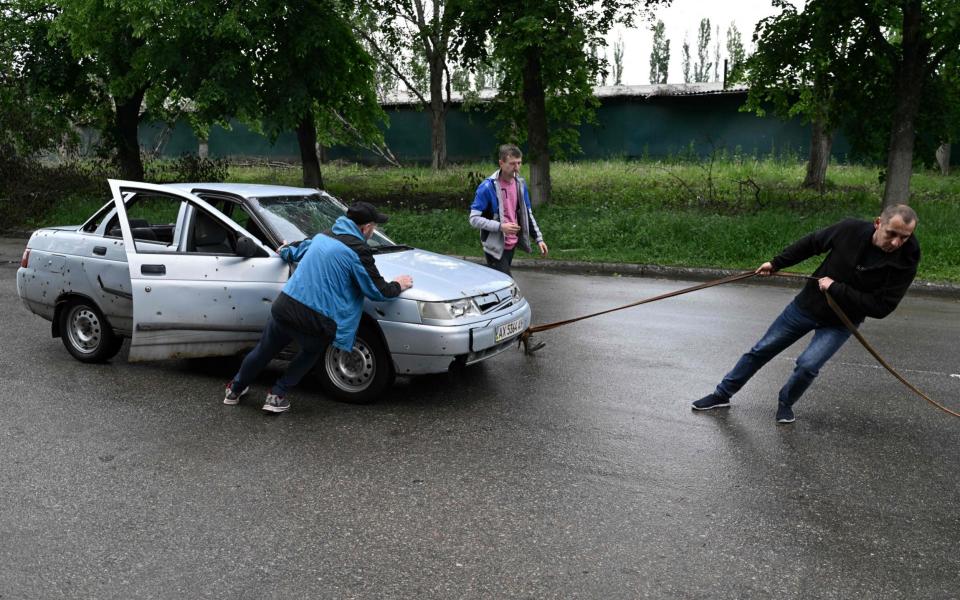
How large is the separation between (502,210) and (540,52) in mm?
10242

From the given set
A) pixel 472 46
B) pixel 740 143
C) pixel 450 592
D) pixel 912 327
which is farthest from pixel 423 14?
pixel 450 592

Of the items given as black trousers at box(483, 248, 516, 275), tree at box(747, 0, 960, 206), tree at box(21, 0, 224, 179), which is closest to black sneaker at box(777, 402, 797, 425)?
black trousers at box(483, 248, 516, 275)

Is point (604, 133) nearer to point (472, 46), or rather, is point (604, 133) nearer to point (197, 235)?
point (472, 46)

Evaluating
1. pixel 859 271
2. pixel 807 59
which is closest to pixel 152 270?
pixel 859 271

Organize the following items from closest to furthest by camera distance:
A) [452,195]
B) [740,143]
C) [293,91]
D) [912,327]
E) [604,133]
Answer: [912,327] < [293,91] < [452,195] < [740,143] < [604,133]

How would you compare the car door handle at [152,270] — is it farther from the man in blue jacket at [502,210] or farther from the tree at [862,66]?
the tree at [862,66]

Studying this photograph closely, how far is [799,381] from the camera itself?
5969 millimetres

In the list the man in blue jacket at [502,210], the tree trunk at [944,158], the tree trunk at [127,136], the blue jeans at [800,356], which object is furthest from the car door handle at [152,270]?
the tree trunk at [944,158]

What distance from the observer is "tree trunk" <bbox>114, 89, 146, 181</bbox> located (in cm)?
2306

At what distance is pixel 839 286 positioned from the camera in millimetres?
5676

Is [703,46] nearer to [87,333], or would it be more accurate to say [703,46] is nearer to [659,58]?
[659,58]

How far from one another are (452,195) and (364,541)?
59.5ft

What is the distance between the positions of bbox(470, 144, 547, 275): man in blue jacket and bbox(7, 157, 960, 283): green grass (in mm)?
6284

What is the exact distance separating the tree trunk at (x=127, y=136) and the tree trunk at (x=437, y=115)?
11765 millimetres
